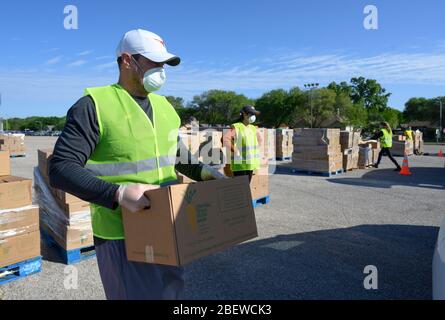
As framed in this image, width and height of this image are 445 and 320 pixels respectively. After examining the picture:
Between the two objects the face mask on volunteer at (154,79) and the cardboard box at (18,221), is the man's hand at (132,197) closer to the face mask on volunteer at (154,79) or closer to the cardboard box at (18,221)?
the face mask on volunteer at (154,79)

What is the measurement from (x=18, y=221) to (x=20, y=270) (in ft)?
1.77

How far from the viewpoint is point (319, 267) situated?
425 centimetres

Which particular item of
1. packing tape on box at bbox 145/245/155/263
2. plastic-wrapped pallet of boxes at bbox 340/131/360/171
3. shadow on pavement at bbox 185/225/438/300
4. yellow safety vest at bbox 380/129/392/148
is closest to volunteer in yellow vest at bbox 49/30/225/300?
packing tape on box at bbox 145/245/155/263

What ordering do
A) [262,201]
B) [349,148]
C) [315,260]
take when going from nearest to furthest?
[315,260] → [262,201] → [349,148]

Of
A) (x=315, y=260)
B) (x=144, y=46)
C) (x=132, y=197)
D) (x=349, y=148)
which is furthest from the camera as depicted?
(x=349, y=148)

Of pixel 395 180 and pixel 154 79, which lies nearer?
pixel 154 79

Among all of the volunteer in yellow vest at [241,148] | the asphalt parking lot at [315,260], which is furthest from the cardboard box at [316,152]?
the volunteer in yellow vest at [241,148]

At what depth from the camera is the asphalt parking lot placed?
3660 millimetres

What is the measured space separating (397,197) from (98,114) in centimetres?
840

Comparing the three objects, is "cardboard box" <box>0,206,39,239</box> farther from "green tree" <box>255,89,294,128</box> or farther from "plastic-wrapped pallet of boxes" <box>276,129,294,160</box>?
"green tree" <box>255,89,294,128</box>

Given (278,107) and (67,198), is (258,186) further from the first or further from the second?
(278,107)

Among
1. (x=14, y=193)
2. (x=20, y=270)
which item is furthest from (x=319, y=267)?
(x=14, y=193)
